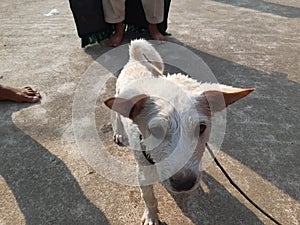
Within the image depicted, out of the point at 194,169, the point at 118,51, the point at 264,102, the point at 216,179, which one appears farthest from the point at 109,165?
the point at 118,51

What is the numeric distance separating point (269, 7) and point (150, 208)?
18.5 ft

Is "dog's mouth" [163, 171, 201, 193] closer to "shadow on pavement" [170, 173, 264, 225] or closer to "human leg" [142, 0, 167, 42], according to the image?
"shadow on pavement" [170, 173, 264, 225]

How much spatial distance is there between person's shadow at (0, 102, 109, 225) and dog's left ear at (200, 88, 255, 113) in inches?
47.2

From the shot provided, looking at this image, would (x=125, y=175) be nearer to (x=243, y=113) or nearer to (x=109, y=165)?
(x=109, y=165)

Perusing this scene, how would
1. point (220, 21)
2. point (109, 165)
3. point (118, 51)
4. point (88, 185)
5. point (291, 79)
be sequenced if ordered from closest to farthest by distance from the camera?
point (88, 185) → point (109, 165) → point (291, 79) → point (118, 51) → point (220, 21)

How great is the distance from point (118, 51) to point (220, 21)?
2.25 m

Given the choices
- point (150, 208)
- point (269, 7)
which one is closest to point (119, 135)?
point (150, 208)

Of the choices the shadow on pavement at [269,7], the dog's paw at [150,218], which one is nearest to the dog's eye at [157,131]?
the dog's paw at [150,218]

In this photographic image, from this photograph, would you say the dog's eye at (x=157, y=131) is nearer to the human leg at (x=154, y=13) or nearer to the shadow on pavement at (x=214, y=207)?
the shadow on pavement at (x=214, y=207)

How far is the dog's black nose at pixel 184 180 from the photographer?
1.73m

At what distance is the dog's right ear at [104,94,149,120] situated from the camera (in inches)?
69.3

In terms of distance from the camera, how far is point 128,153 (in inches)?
114

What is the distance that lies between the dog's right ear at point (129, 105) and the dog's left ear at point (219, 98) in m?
0.36

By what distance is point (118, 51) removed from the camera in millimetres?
4746
